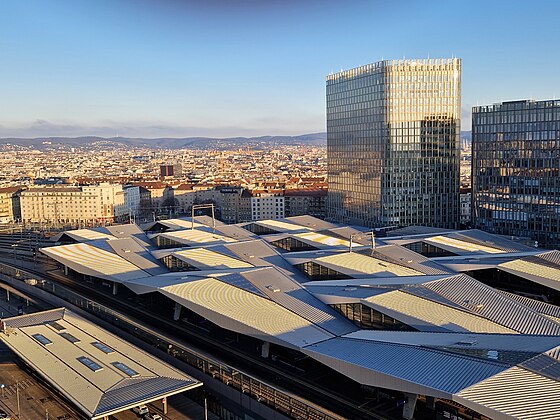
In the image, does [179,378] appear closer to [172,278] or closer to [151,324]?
[151,324]

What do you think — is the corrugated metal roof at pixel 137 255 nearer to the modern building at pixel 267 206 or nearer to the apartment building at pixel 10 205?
the modern building at pixel 267 206

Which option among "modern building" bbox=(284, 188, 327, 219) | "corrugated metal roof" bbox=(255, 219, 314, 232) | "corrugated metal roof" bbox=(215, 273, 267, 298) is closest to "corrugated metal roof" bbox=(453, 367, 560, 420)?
"corrugated metal roof" bbox=(215, 273, 267, 298)

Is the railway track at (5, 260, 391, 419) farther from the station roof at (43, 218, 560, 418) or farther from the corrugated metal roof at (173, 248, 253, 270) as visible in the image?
the corrugated metal roof at (173, 248, 253, 270)

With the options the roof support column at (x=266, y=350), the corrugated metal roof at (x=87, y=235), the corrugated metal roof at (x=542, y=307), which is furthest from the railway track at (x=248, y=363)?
the corrugated metal roof at (x=87, y=235)

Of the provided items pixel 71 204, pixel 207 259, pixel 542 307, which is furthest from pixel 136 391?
pixel 71 204

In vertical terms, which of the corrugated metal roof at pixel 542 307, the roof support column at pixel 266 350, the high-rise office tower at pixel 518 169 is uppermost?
the high-rise office tower at pixel 518 169

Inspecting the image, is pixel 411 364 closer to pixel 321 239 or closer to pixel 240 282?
pixel 240 282
